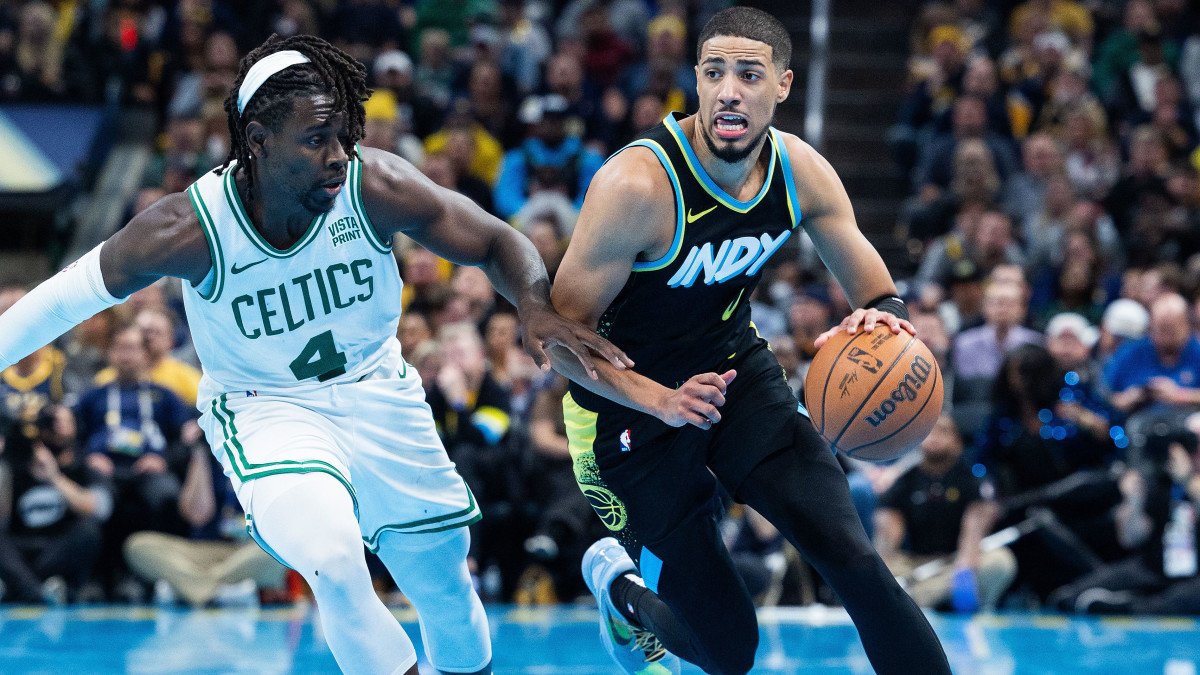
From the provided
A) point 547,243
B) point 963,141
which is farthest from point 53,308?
point 963,141

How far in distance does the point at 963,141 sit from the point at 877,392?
24.6 ft

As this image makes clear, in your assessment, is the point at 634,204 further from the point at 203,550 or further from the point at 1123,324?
the point at 1123,324

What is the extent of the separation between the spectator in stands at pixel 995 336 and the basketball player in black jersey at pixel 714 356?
481 centimetres

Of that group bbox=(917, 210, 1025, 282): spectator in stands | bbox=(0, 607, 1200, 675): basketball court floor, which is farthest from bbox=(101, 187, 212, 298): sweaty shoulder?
bbox=(917, 210, 1025, 282): spectator in stands

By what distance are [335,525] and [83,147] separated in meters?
9.87

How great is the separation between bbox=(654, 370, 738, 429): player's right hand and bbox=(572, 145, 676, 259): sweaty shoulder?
1.61 feet

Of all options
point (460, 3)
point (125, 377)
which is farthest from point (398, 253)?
point (460, 3)

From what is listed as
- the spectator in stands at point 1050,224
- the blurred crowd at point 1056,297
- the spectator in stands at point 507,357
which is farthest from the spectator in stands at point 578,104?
the spectator in stands at point 1050,224

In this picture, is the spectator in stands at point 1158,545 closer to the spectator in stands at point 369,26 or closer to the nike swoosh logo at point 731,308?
the nike swoosh logo at point 731,308

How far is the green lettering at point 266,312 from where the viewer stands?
12.9ft

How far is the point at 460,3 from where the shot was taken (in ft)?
42.1

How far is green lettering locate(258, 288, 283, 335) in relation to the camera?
3.94 m

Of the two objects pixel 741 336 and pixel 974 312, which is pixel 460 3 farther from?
pixel 741 336

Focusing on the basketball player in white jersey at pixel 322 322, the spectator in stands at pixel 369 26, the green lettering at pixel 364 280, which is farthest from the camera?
the spectator in stands at pixel 369 26
